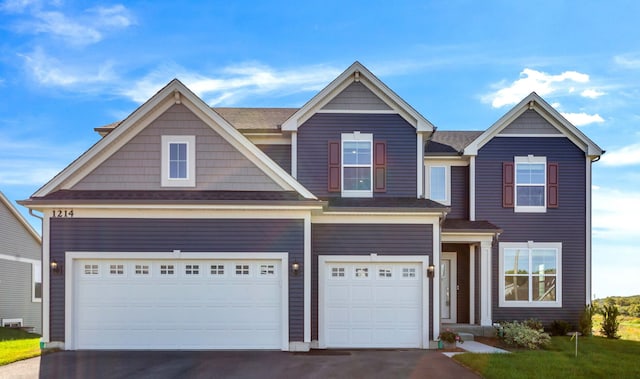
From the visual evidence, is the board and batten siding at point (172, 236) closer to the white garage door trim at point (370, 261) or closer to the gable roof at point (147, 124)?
the gable roof at point (147, 124)

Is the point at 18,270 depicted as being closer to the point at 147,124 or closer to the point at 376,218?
the point at 147,124

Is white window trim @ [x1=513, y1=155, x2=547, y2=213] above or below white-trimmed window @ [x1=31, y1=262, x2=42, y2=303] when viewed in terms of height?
above

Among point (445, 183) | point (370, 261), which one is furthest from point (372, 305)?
point (445, 183)

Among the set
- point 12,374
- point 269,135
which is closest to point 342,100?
point 269,135

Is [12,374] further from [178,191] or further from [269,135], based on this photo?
[269,135]

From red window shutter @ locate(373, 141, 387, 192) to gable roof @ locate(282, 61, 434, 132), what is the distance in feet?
3.63

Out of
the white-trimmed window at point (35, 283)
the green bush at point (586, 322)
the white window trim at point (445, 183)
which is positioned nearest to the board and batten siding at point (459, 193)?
the white window trim at point (445, 183)

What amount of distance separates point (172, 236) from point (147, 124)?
9.83ft

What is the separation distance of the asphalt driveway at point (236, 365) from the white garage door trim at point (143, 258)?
1.92 ft

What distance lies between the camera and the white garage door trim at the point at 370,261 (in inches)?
546

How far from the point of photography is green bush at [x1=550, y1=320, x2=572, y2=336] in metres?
16.8

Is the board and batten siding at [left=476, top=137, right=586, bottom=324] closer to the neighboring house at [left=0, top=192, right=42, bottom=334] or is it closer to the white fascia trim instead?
the white fascia trim

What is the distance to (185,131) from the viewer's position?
13625 mm

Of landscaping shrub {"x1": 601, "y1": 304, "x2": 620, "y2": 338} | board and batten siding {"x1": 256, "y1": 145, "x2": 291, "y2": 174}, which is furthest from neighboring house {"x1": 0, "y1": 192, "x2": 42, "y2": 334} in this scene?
landscaping shrub {"x1": 601, "y1": 304, "x2": 620, "y2": 338}
